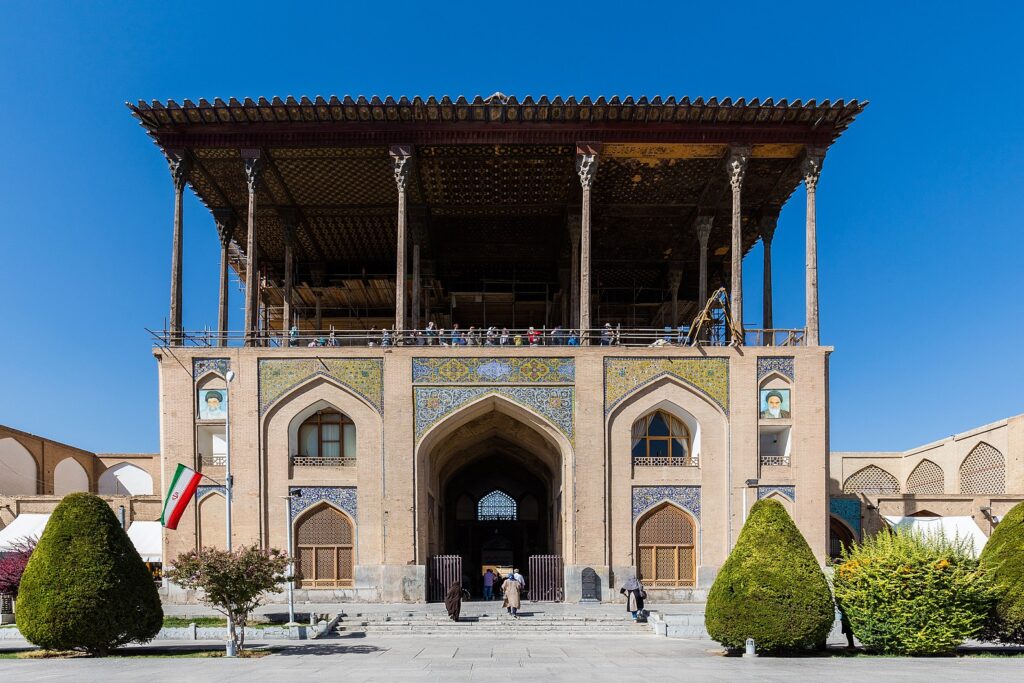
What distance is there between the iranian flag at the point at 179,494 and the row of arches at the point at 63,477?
16.4 meters

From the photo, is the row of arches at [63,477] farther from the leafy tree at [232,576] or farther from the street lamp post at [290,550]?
the leafy tree at [232,576]

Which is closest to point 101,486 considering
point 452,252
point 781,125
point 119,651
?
point 452,252

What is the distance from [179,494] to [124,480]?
21429 mm

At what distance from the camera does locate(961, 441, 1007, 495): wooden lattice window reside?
33.7 m

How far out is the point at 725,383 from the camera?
2423 cm

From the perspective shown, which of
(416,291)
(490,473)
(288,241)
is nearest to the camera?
(416,291)

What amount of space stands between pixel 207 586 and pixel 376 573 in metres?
7.64

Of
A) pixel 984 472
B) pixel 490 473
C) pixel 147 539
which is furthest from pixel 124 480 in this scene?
pixel 984 472

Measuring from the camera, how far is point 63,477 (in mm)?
38625

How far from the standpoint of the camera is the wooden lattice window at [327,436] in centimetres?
2477

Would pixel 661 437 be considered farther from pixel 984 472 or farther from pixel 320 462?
pixel 984 472

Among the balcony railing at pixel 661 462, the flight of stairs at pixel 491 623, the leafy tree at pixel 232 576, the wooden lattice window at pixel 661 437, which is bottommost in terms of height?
the flight of stairs at pixel 491 623

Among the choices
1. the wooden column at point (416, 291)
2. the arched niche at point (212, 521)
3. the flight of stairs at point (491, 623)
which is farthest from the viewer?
the wooden column at point (416, 291)

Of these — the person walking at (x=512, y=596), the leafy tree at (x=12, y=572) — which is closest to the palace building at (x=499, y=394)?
the person walking at (x=512, y=596)
